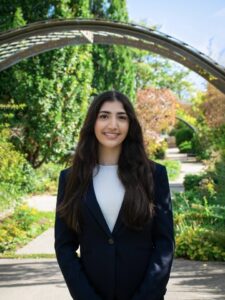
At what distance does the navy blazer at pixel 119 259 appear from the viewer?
2254 millimetres

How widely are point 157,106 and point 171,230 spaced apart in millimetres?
24585

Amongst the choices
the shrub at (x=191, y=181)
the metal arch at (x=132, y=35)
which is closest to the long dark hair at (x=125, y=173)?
→ the metal arch at (x=132, y=35)

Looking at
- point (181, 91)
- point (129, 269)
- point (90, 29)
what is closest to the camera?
point (129, 269)

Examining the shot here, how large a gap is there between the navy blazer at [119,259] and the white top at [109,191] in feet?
0.11

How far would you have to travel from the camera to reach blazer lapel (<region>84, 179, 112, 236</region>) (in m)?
2.25

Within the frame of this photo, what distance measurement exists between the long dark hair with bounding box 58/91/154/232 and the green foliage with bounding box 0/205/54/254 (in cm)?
582

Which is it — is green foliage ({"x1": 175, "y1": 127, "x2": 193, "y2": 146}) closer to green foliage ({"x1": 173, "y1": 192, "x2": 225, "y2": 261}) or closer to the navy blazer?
green foliage ({"x1": 173, "y1": 192, "x2": 225, "y2": 261})

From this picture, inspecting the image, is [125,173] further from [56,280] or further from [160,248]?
[56,280]

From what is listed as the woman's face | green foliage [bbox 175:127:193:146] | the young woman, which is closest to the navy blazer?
the young woman

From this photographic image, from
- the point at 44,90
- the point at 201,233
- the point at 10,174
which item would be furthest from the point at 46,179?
the point at 201,233

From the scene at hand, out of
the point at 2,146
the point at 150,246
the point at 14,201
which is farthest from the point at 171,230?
the point at 14,201

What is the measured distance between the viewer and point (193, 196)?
1203cm

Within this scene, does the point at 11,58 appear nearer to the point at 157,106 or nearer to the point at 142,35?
the point at 142,35

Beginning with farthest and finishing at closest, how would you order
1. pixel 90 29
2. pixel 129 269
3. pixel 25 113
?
pixel 25 113 < pixel 90 29 < pixel 129 269
